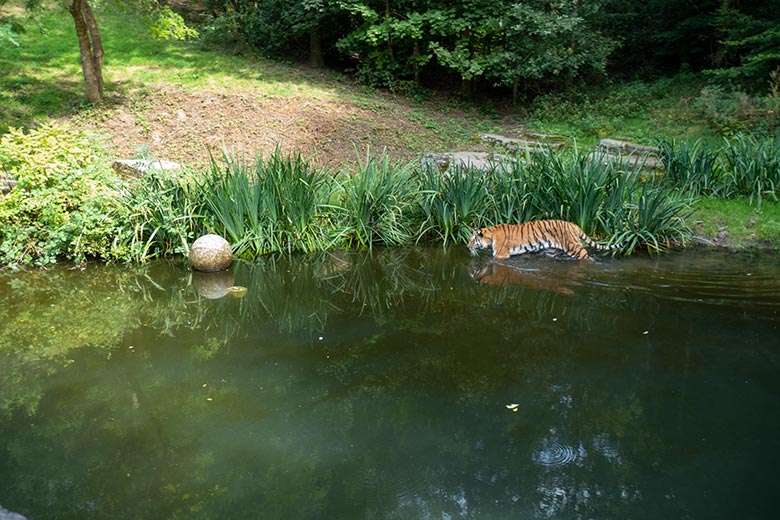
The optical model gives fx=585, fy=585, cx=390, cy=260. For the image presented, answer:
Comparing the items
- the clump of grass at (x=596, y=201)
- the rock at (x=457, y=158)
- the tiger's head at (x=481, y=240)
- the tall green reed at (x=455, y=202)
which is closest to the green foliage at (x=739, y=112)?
the clump of grass at (x=596, y=201)

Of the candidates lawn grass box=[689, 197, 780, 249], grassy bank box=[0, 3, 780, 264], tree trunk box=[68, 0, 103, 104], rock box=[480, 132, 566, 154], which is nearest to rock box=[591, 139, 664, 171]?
grassy bank box=[0, 3, 780, 264]

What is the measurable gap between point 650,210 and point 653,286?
1544 mm

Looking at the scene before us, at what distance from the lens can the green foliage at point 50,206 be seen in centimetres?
784

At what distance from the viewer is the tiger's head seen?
7988 millimetres

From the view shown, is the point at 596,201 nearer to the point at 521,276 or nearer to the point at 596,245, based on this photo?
the point at 596,245

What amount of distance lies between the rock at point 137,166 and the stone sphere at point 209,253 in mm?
1653

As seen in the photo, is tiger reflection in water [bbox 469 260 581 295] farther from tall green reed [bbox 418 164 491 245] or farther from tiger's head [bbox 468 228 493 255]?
tall green reed [bbox 418 164 491 245]

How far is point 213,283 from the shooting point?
738 cm

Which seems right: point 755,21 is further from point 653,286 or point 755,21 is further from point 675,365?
point 675,365

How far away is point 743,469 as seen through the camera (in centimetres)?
381

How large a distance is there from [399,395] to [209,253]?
3984mm

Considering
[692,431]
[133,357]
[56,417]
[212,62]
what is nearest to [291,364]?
[133,357]

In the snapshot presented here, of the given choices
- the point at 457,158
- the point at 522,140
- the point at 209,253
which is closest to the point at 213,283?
the point at 209,253

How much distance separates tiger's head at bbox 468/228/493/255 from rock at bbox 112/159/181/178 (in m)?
4.60
